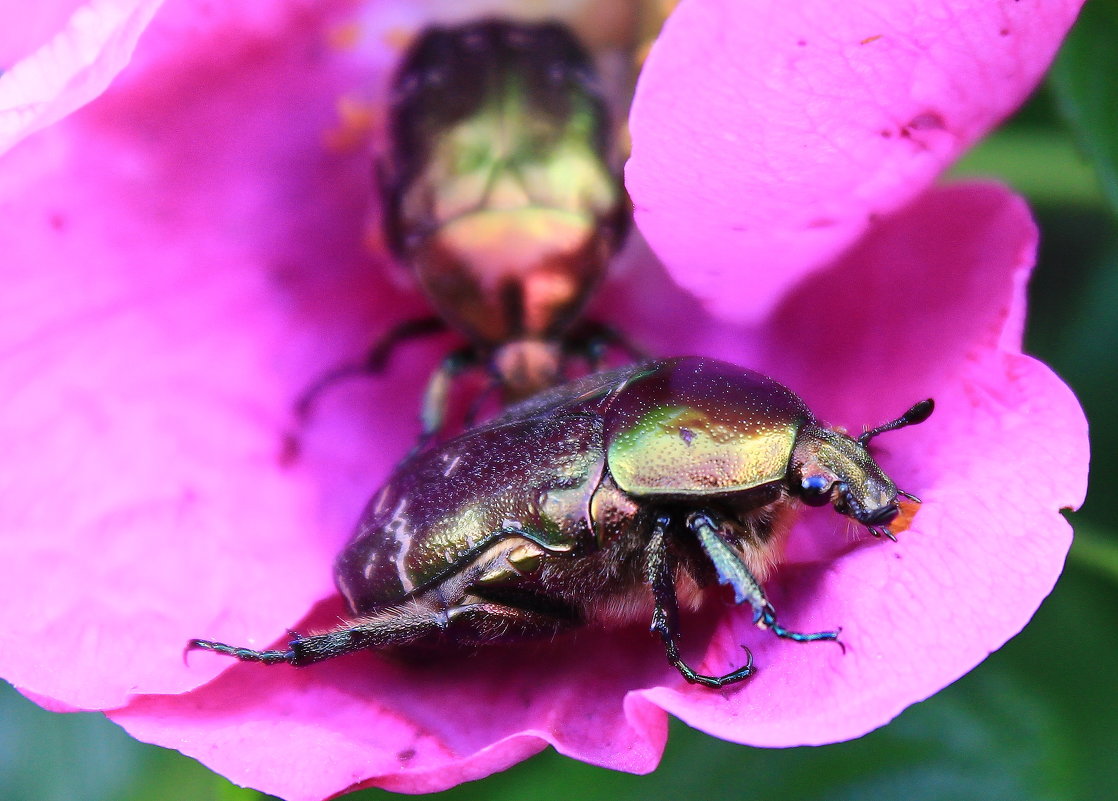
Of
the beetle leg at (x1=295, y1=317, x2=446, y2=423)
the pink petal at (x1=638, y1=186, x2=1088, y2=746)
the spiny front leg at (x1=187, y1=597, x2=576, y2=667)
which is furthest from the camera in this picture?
the beetle leg at (x1=295, y1=317, x2=446, y2=423)

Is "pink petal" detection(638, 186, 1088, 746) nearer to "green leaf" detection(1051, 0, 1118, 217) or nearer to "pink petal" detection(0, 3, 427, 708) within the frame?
"green leaf" detection(1051, 0, 1118, 217)

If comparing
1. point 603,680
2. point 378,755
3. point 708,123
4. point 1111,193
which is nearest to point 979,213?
point 1111,193

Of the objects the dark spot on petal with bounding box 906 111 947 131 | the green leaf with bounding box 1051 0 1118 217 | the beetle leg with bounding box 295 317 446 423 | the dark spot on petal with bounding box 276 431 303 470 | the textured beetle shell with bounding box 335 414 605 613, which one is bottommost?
the dark spot on petal with bounding box 276 431 303 470

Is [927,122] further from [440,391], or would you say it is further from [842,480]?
[440,391]

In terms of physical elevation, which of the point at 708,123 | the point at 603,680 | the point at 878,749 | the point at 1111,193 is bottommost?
the point at 878,749

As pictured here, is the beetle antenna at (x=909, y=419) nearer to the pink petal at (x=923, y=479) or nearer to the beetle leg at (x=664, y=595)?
the pink petal at (x=923, y=479)

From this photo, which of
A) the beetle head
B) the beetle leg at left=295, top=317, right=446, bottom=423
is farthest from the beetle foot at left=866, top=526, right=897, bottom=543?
the beetle leg at left=295, top=317, right=446, bottom=423

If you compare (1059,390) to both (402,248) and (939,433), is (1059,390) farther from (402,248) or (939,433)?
(402,248)
